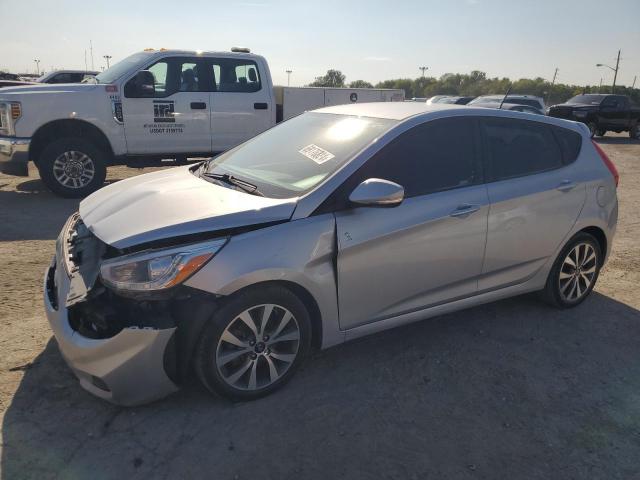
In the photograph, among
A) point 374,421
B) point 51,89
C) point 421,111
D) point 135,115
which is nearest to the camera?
point 374,421

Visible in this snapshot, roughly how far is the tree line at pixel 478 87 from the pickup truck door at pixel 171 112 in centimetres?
4850

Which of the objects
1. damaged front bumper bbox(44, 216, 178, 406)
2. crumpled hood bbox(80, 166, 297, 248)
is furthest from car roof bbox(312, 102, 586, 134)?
damaged front bumper bbox(44, 216, 178, 406)

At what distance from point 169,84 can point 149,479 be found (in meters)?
6.78

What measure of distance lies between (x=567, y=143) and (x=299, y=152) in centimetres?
217

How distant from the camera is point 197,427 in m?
2.65

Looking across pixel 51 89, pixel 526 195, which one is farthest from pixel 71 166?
pixel 526 195

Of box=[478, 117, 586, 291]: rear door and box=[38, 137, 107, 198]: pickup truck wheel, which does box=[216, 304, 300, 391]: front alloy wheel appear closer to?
box=[478, 117, 586, 291]: rear door

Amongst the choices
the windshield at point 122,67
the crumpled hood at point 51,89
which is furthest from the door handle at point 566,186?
the crumpled hood at point 51,89

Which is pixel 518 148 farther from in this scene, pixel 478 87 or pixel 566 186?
pixel 478 87

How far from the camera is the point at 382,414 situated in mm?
2803

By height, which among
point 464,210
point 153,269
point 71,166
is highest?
point 464,210

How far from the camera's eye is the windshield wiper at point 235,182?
3106 mm

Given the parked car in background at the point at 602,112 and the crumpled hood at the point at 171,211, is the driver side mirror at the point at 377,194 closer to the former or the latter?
the crumpled hood at the point at 171,211

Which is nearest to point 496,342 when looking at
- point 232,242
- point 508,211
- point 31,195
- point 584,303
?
point 508,211
